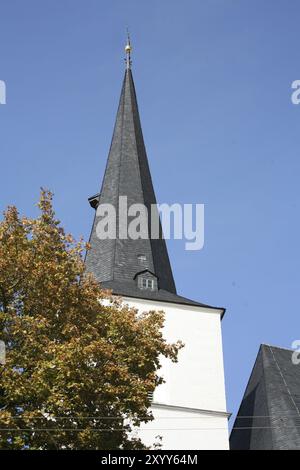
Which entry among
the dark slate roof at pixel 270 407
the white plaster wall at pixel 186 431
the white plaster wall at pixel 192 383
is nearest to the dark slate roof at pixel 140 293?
the white plaster wall at pixel 192 383

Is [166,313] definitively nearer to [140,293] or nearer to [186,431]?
[140,293]

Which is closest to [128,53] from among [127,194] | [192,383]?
[127,194]

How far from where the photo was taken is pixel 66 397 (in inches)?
560

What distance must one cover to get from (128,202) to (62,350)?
1558cm

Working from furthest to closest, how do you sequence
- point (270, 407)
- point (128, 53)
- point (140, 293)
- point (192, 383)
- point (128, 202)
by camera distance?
point (128, 53) → point (128, 202) → point (140, 293) → point (270, 407) → point (192, 383)

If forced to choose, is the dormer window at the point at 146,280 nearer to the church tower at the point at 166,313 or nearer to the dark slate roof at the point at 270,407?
the church tower at the point at 166,313

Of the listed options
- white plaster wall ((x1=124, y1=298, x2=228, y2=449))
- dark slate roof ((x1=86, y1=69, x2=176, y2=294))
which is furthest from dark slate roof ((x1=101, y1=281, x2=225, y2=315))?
dark slate roof ((x1=86, y1=69, x2=176, y2=294))

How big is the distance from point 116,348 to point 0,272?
2630 millimetres

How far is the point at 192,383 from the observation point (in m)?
24.7

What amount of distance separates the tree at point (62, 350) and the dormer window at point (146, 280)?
10.1 m

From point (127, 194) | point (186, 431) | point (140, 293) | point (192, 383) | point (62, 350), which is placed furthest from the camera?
point (127, 194)

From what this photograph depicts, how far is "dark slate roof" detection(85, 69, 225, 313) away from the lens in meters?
27.1
